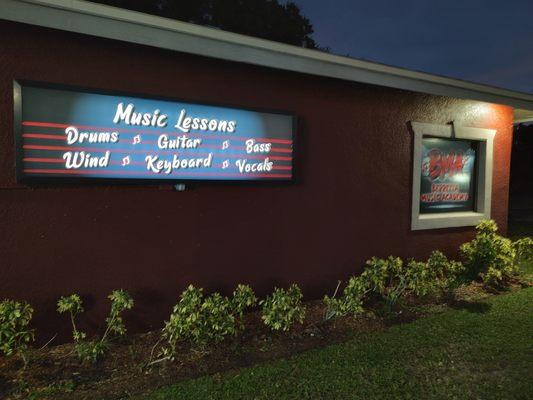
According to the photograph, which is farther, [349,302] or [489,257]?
[489,257]

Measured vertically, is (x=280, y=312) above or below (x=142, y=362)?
above

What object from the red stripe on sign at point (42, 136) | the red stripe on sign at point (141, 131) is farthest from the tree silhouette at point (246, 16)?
the red stripe on sign at point (42, 136)

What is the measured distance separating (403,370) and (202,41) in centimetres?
391

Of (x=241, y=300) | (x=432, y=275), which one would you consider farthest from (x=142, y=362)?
(x=432, y=275)

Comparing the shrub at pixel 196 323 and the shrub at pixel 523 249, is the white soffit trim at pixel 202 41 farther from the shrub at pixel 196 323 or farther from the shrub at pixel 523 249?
the shrub at pixel 523 249

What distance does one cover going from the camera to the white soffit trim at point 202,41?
3592 millimetres

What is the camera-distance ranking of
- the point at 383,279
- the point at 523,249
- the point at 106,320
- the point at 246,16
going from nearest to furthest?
1. the point at 106,320
2. the point at 383,279
3. the point at 523,249
4. the point at 246,16

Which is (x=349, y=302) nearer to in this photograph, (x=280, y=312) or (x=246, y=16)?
(x=280, y=312)

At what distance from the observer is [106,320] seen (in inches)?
168

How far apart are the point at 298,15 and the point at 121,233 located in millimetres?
20543

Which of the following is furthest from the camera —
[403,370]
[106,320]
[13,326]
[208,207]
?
[208,207]

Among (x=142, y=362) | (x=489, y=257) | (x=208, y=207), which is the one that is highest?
(x=208, y=207)

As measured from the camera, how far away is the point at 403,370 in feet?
12.8

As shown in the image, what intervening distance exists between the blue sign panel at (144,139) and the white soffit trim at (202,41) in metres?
0.64
